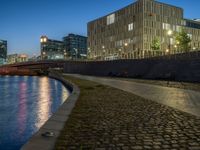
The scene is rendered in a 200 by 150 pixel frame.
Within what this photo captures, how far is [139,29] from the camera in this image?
102 m

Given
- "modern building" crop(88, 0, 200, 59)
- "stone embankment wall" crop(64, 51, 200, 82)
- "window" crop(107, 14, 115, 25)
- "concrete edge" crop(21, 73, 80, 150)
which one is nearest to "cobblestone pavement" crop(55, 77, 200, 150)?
"concrete edge" crop(21, 73, 80, 150)

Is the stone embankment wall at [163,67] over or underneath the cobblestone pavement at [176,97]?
over

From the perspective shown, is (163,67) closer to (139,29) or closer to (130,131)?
(130,131)

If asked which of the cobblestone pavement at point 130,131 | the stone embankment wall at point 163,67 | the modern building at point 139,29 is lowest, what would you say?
the cobblestone pavement at point 130,131

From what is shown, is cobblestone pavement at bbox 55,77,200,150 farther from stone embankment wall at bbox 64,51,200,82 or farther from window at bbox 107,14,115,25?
window at bbox 107,14,115,25

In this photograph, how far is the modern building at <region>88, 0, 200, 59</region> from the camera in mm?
101688

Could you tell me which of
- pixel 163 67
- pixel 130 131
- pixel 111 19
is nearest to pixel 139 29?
pixel 111 19

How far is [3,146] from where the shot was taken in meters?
8.09

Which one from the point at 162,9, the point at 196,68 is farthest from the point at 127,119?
the point at 162,9

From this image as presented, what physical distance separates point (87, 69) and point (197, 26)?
60866 millimetres

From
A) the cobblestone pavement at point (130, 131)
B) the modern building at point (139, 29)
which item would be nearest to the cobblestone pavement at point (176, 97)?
the cobblestone pavement at point (130, 131)

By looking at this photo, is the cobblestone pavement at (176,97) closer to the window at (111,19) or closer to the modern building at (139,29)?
the modern building at (139,29)

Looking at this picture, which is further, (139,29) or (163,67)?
(139,29)

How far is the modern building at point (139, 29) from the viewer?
102 m
